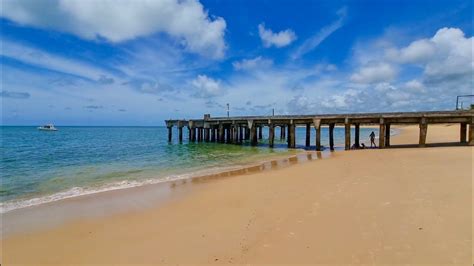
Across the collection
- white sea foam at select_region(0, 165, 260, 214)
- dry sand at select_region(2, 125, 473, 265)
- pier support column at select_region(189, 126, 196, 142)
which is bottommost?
white sea foam at select_region(0, 165, 260, 214)

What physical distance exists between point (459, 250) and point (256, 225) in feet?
11.4

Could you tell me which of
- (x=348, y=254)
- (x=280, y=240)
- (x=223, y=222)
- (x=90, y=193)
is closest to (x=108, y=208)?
(x=90, y=193)

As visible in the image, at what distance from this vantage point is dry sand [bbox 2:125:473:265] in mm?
4559

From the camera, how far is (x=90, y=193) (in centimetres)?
1042

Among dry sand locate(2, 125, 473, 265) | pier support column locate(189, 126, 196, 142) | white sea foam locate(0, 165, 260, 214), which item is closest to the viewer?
dry sand locate(2, 125, 473, 265)

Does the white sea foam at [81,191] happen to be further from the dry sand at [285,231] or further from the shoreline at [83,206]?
the dry sand at [285,231]

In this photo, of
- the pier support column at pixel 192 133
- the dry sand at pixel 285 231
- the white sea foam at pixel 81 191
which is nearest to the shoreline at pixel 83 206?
the white sea foam at pixel 81 191

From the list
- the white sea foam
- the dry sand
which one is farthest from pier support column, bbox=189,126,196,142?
the dry sand

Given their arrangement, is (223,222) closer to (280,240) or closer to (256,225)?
(256,225)

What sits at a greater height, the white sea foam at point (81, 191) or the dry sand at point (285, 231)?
the dry sand at point (285, 231)

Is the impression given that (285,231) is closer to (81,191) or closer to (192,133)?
(81,191)

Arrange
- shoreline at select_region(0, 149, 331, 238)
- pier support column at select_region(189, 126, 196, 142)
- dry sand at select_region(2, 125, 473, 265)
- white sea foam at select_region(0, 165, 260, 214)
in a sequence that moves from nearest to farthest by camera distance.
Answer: dry sand at select_region(2, 125, 473, 265)
shoreline at select_region(0, 149, 331, 238)
white sea foam at select_region(0, 165, 260, 214)
pier support column at select_region(189, 126, 196, 142)

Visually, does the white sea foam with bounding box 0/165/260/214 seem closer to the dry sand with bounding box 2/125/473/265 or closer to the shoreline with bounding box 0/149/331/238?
the shoreline with bounding box 0/149/331/238

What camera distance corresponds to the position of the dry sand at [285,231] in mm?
4559
